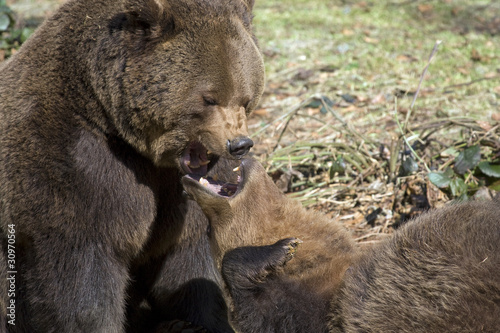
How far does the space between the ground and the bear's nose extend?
79.2 inches

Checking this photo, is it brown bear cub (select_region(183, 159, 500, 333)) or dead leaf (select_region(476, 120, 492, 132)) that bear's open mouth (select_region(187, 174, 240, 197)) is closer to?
brown bear cub (select_region(183, 159, 500, 333))

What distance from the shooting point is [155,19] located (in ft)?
12.3

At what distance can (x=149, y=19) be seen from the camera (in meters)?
3.73

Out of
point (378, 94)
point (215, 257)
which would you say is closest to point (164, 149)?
point (215, 257)

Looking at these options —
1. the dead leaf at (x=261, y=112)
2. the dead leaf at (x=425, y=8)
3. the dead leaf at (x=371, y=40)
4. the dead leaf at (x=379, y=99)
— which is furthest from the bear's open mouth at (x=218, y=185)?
the dead leaf at (x=425, y=8)

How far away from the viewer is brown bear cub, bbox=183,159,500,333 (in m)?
3.41

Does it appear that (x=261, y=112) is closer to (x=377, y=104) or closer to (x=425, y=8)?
(x=377, y=104)

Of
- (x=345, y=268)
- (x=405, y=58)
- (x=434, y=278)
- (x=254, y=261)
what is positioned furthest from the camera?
(x=405, y=58)

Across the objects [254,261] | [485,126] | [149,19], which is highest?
[149,19]

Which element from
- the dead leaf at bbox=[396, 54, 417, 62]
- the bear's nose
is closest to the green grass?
the dead leaf at bbox=[396, 54, 417, 62]

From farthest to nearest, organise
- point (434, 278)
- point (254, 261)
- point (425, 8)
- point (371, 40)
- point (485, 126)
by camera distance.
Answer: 1. point (425, 8)
2. point (371, 40)
3. point (485, 126)
4. point (254, 261)
5. point (434, 278)

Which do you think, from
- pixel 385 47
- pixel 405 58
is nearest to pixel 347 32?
pixel 385 47

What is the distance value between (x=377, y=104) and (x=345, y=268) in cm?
407

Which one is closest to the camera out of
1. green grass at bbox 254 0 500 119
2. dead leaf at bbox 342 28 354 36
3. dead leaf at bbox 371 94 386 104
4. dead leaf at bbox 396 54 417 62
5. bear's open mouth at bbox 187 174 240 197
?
bear's open mouth at bbox 187 174 240 197
